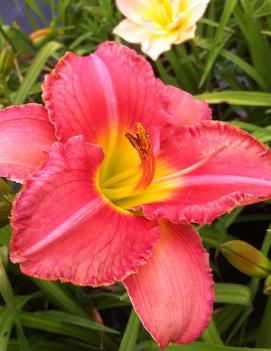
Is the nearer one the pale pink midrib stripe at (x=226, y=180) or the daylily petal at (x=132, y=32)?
the pale pink midrib stripe at (x=226, y=180)

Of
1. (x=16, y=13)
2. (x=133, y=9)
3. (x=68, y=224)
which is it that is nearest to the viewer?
(x=68, y=224)

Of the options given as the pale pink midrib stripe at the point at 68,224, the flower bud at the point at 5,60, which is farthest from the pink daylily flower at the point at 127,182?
the flower bud at the point at 5,60

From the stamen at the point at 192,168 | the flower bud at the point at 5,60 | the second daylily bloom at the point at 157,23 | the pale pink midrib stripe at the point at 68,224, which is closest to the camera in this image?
the pale pink midrib stripe at the point at 68,224

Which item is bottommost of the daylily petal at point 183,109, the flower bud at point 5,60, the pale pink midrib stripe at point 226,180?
the pale pink midrib stripe at point 226,180

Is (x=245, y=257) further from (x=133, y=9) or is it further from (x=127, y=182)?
(x=133, y=9)

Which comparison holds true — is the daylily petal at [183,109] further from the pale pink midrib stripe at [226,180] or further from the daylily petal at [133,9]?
the daylily petal at [133,9]

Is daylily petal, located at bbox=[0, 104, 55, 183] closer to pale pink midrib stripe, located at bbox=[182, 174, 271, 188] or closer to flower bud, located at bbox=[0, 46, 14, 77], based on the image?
pale pink midrib stripe, located at bbox=[182, 174, 271, 188]

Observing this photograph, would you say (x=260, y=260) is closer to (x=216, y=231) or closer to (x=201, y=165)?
(x=201, y=165)

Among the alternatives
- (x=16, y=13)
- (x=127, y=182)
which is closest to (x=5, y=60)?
(x=127, y=182)
